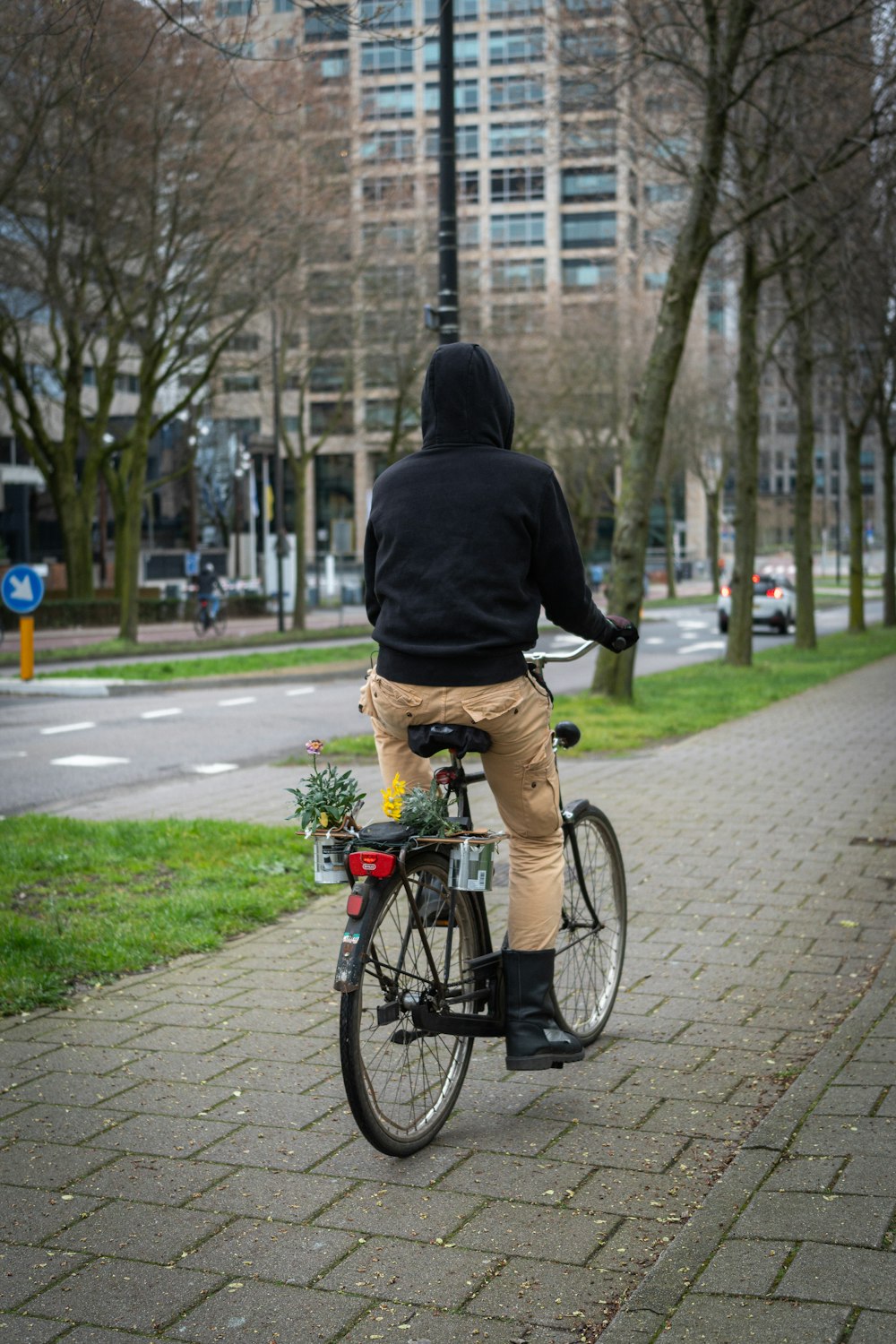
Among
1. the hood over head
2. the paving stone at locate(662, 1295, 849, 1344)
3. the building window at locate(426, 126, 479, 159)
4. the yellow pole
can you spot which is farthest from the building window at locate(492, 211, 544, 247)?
the paving stone at locate(662, 1295, 849, 1344)

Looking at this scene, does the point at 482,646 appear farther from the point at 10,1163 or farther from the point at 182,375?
the point at 182,375

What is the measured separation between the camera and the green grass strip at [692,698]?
13.6 m

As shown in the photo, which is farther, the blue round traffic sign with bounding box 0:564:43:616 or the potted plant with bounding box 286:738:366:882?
the blue round traffic sign with bounding box 0:564:43:616

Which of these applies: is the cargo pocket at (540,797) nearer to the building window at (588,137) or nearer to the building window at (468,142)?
Result: the building window at (588,137)

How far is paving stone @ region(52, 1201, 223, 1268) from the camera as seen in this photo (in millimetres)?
3344

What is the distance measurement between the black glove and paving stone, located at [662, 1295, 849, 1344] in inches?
73.0

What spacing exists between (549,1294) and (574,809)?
1765mm

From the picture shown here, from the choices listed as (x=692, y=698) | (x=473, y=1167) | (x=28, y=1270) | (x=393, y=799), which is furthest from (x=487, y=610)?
(x=692, y=698)

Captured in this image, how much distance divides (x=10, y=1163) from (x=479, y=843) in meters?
1.38

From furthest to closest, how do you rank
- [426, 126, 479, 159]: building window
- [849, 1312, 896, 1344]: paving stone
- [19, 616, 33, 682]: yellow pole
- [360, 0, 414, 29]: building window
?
1. [426, 126, 479, 159]: building window
2. [19, 616, 33, 682]: yellow pole
3. [360, 0, 414, 29]: building window
4. [849, 1312, 896, 1344]: paving stone

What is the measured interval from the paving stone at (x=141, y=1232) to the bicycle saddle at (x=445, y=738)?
4.00ft

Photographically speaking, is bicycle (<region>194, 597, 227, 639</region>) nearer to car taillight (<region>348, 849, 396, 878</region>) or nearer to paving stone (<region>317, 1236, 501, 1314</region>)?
car taillight (<region>348, 849, 396, 878</region>)

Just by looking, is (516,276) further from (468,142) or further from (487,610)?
(487,610)

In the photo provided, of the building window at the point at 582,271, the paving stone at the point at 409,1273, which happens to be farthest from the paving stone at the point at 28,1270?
the building window at the point at 582,271
